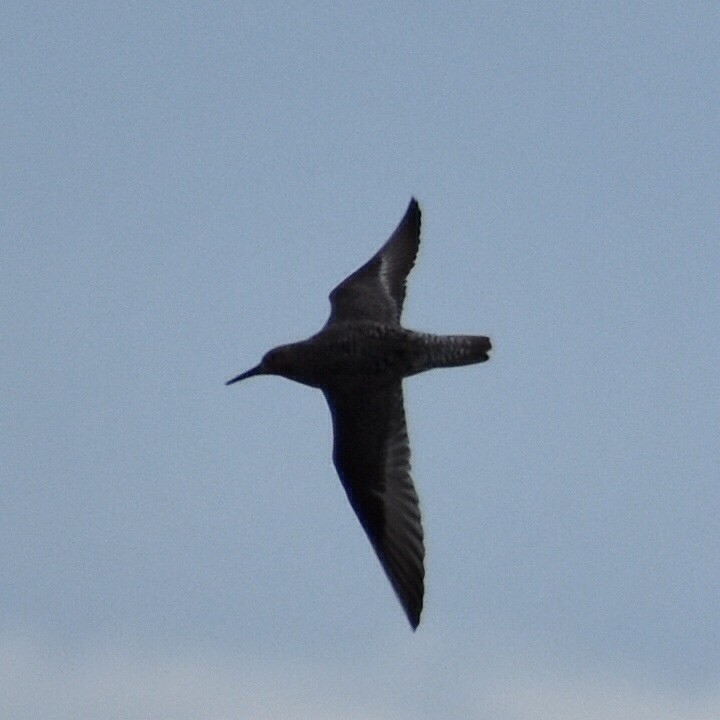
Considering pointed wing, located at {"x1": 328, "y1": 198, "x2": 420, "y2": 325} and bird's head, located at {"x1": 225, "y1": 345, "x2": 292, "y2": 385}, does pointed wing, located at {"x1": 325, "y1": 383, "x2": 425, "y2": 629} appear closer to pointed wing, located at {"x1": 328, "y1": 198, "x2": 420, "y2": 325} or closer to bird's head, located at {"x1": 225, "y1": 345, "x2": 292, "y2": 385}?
bird's head, located at {"x1": 225, "y1": 345, "x2": 292, "y2": 385}

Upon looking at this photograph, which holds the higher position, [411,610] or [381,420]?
[381,420]

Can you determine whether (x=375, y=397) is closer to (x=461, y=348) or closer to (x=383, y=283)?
(x=461, y=348)

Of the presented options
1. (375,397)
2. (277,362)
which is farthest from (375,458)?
(277,362)

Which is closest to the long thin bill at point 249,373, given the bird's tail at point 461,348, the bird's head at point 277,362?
the bird's head at point 277,362

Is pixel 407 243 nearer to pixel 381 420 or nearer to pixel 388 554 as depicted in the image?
pixel 381 420

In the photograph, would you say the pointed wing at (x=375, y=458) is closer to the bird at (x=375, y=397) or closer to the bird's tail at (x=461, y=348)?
the bird at (x=375, y=397)

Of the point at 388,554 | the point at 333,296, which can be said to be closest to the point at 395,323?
the point at 333,296
